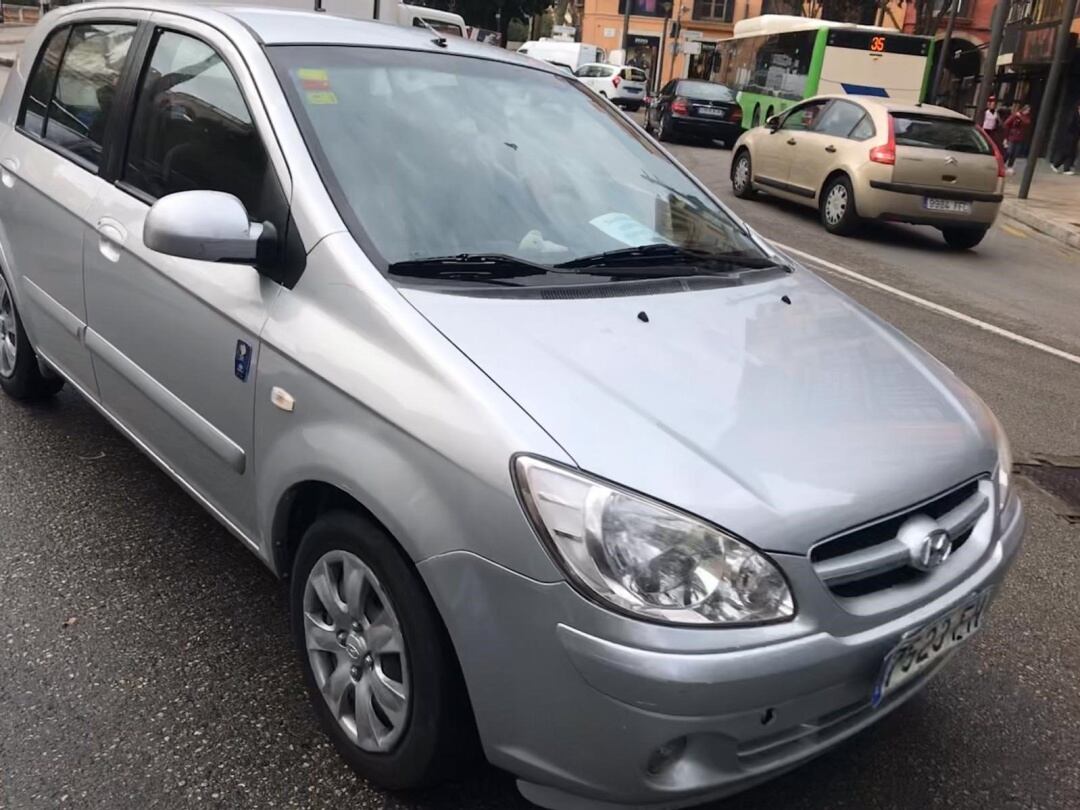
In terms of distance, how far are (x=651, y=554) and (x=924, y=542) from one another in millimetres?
627

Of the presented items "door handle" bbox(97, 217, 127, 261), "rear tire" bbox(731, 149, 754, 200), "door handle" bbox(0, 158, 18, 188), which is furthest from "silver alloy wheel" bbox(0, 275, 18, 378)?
"rear tire" bbox(731, 149, 754, 200)

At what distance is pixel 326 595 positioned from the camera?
2338 millimetres

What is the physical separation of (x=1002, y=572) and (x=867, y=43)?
20.8 metres

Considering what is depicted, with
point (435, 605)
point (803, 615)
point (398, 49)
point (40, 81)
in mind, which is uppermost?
point (398, 49)

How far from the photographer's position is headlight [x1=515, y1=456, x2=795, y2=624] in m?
1.82

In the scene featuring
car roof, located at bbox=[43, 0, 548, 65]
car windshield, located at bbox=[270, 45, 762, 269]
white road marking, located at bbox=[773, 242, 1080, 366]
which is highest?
car roof, located at bbox=[43, 0, 548, 65]

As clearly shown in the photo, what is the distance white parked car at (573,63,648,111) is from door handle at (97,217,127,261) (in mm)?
30107

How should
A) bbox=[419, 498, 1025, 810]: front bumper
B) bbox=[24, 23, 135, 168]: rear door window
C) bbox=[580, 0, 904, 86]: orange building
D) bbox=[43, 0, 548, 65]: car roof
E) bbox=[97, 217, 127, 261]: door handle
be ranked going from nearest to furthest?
bbox=[419, 498, 1025, 810]: front bumper, bbox=[43, 0, 548, 65]: car roof, bbox=[97, 217, 127, 261]: door handle, bbox=[24, 23, 135, 168]: rear door window, bbox=[580, 0, 904, 86]: orange building

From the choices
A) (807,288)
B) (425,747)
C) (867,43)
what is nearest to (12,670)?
(425,747)

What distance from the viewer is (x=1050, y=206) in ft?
51.3

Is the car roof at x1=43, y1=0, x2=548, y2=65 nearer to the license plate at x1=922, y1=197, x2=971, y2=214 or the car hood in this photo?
the car hood

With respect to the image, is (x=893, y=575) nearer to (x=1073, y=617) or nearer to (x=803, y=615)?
(x=803, y=615)

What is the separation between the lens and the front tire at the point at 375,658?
2.05 m

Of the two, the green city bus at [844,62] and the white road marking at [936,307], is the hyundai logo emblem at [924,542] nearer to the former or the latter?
the white road marking at [936,307]
